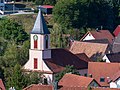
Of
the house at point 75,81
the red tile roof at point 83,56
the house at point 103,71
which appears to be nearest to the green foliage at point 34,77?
the house at point 75,81

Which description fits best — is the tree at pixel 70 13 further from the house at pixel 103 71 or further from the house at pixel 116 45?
the house at pixel 103 71

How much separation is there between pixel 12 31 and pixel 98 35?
8908 mm

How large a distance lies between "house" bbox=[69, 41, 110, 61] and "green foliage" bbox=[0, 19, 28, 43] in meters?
5.58

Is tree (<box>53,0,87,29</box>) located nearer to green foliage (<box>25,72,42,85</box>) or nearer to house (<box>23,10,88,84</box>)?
house (<box>23,10,88,84</box>)

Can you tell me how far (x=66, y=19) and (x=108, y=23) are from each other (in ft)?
24.6

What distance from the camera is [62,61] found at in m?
61.6

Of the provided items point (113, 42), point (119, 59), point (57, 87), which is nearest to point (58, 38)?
point (113, 42)

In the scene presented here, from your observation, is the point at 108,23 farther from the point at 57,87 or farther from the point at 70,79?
the point at 57,87

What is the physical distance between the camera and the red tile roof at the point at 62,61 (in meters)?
60.4

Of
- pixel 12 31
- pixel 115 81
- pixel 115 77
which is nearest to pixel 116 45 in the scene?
pixel 12 31

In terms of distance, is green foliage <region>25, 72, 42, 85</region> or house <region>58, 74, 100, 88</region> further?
green foliage <region>25, 72, 42, 85</region>

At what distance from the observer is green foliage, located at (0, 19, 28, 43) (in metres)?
73.8

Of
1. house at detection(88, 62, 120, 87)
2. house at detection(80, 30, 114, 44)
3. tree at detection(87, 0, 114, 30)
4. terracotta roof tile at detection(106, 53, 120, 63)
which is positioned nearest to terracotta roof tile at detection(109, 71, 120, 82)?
house at detection(88, 62, 120, 87)

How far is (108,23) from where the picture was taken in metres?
85.7
